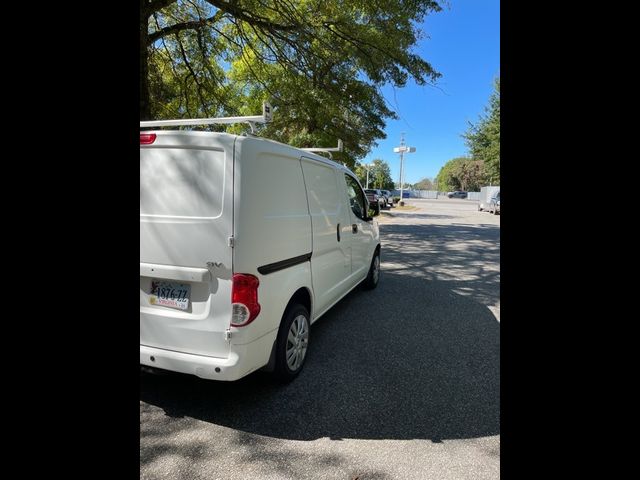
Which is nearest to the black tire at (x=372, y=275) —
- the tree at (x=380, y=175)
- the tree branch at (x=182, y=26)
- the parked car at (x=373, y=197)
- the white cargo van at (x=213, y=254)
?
the parked car at (x=373, y=197)

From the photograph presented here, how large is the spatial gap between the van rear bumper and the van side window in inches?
107

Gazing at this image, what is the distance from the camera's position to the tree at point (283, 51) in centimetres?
669

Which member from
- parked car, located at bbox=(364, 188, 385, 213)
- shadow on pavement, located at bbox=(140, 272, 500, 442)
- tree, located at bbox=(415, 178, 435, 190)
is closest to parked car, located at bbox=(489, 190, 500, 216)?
parked car, located at bbox=(364, 188, 385, 213)

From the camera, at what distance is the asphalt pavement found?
2.40 metres

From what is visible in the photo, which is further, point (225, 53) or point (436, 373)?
point (225, 53)

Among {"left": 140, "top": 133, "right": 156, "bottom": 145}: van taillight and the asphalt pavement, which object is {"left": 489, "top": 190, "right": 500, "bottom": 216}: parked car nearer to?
the asphalt pavement

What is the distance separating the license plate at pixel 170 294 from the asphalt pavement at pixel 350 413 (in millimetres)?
866

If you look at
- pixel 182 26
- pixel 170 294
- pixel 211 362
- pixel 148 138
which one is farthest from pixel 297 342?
pixel 182 26
